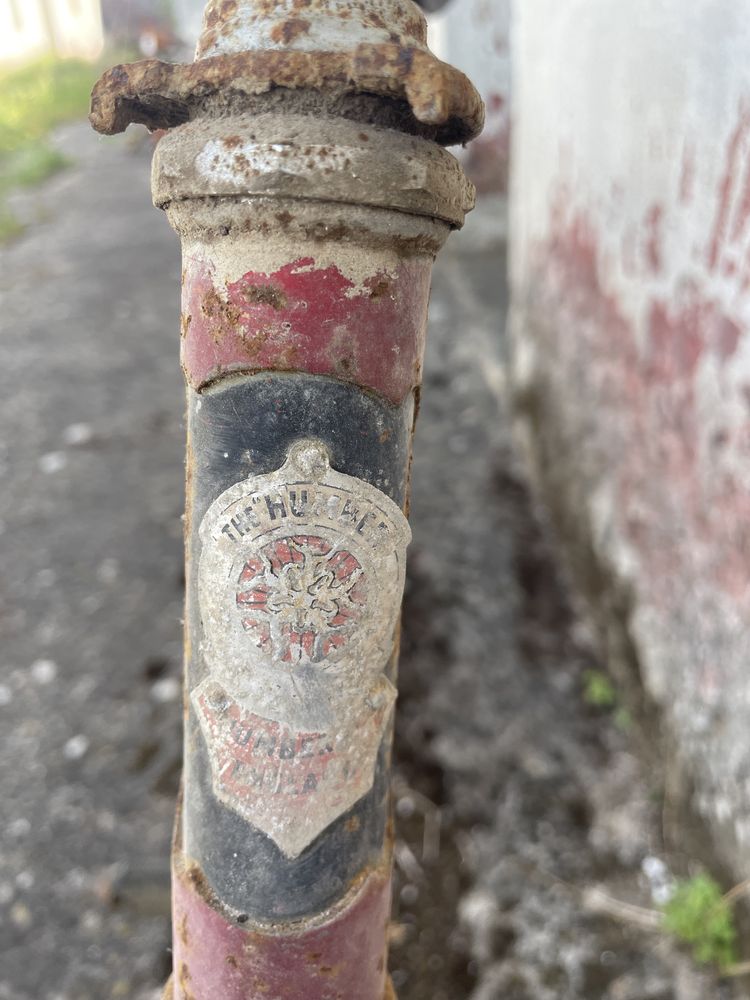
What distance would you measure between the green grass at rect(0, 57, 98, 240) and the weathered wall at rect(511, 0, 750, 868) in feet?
13.3

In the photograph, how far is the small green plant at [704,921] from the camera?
1.59m

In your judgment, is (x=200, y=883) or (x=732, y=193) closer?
(x=200, y=883)

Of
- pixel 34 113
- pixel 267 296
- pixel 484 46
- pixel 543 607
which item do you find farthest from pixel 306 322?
pixel 34 113

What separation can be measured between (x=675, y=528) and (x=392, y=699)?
1.25 meters

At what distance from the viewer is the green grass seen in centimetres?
596

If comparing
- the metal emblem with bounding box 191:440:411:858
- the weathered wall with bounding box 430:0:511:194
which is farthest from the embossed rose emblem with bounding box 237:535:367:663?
the weathered wall with bounding box 430:0:511:194

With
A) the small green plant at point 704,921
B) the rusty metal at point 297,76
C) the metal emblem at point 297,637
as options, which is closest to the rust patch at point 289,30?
the rusty metal at point 297,76

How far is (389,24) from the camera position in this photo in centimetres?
76

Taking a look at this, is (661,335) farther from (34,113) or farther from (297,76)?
(34,113)

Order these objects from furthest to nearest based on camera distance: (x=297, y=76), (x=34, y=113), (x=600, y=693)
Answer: (x=34, y=113), (x=600, y=693), (x=297, y=76)

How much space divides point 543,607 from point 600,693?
15.9 inches

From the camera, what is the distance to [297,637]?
80 centimetres

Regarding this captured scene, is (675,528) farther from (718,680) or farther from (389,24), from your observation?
(389,24)

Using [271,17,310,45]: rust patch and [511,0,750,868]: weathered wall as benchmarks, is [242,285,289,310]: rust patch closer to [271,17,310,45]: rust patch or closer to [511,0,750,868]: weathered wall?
[271,17,310,45]: rust patch
